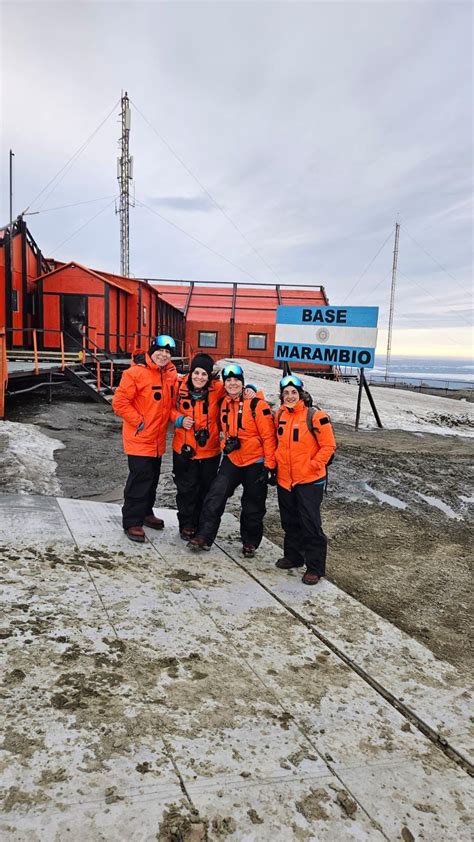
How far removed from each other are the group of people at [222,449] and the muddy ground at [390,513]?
68cm

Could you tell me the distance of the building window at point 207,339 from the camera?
3138 centimetres

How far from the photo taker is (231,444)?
4031 mm

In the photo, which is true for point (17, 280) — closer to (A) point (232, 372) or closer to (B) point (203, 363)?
(B) point (203, 363)

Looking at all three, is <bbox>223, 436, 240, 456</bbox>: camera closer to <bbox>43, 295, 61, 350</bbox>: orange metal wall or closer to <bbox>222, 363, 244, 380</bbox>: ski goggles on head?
<bbox>222, 363, 244, 380</bbox>: ski goggles on head

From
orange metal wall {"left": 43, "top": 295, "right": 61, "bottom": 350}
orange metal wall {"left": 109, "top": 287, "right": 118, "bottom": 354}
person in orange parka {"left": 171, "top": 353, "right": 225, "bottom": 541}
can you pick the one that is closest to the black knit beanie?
person in orange parka {"left": 171, "top": 353, "right": 225, "bottom": 541}

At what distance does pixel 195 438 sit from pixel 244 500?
646 millimetres

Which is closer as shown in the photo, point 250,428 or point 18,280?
point 250,428

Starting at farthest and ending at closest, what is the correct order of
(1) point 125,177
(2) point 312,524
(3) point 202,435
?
(1) point 125,177, (3) point 202,435, (2) point 312,524

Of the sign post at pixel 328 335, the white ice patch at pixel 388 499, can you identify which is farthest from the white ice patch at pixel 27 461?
the sign post at pixel 328 335

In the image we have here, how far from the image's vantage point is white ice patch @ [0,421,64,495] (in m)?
5.64

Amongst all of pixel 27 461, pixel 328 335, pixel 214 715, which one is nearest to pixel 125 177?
pixel 328 335

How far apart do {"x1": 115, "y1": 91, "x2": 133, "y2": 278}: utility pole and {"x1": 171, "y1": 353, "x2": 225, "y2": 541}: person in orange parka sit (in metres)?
25.3

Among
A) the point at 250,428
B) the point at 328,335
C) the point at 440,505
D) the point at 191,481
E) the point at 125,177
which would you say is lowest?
the point at 440,505

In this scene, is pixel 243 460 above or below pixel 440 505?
above
